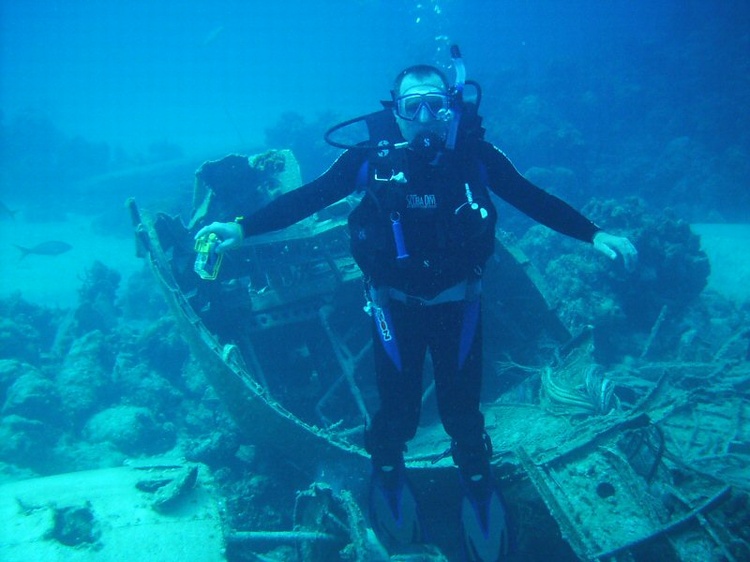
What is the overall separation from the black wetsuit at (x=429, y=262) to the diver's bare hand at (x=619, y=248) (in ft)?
0.42

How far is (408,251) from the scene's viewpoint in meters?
2.99

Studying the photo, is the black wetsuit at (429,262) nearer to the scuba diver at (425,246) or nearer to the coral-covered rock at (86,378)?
the scuba diver at (425,246)

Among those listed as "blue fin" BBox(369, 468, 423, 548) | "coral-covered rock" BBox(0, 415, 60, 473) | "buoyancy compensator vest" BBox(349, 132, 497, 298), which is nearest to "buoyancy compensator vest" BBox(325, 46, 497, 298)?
"buoyancy compensator vest" BBox(349, 132, 497, 298)

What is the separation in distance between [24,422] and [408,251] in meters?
8.71

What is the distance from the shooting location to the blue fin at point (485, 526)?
3.04m

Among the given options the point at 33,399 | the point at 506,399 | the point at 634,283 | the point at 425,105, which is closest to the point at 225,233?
the point at 425,105

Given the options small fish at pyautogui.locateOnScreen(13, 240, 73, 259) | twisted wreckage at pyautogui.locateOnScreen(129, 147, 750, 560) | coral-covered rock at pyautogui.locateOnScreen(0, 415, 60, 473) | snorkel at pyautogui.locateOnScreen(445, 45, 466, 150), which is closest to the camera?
twisted wreckage at pyautogui.locateOnScreen(129, 147, 750, 560)

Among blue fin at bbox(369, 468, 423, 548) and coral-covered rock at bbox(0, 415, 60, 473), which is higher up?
coral-covered rock at bbox(0, 415, 60, 473)

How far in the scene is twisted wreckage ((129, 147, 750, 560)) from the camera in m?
2.90

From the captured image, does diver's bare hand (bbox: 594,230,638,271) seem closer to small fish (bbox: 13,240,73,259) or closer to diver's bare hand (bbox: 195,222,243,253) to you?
diver's bare hand (bbox: 195,222,243,253)

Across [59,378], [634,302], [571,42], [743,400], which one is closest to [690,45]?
[571,42]

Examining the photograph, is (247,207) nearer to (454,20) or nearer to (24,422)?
(24,422)

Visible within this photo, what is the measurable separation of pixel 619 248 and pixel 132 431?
28.6 ft

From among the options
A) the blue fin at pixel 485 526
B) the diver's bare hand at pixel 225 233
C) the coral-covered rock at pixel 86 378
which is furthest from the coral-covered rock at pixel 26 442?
the blue fin at pixel 485 526
